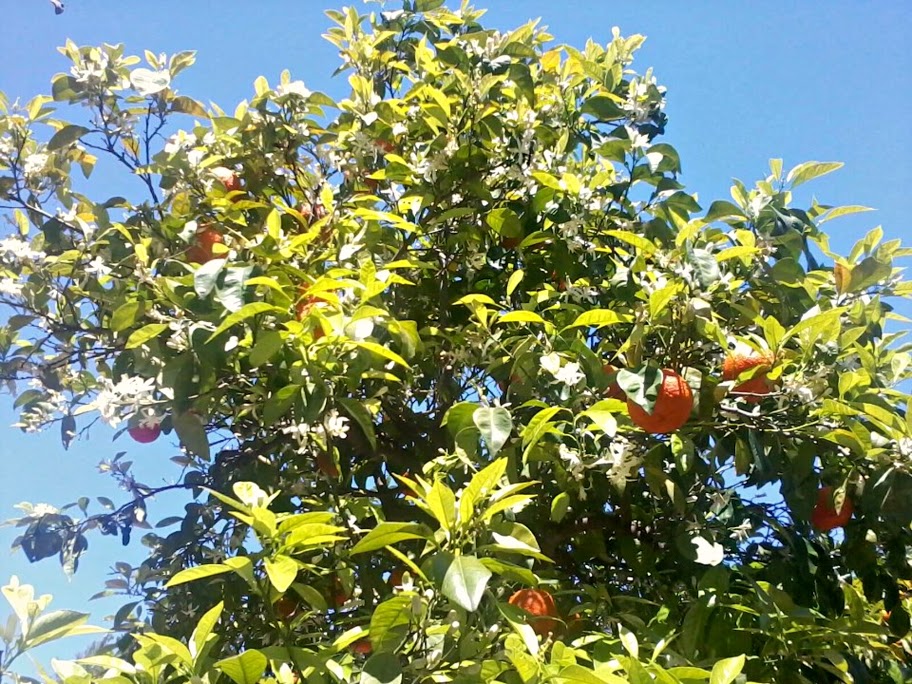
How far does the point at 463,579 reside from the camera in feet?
2.69

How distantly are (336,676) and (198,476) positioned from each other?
92 cm

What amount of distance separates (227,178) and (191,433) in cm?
73

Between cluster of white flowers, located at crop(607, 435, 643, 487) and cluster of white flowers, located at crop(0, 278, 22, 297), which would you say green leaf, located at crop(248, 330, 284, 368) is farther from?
cluster of white flowers, located at crop(0, 278, 22, 297)

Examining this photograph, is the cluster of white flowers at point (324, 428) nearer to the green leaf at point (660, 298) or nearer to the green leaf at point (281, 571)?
the green leaf at point (281, 571)

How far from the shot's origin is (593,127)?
1.89 metres

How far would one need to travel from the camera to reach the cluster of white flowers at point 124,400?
4.19ft

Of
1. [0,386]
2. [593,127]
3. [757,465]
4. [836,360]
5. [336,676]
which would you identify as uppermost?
[593,127]

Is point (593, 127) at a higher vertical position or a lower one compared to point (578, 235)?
higher

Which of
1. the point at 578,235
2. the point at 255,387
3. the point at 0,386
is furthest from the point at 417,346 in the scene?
the point at 0,386

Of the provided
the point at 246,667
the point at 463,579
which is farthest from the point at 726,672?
the point at 246,667

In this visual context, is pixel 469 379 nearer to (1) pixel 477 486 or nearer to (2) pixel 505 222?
(2) pixel 505 222

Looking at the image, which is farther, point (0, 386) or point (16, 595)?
point (0, 386)

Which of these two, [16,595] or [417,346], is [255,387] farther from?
[16,595]

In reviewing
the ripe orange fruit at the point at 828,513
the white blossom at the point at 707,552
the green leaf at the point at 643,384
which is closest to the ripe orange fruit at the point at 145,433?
the green leaf at the point at 643,384
